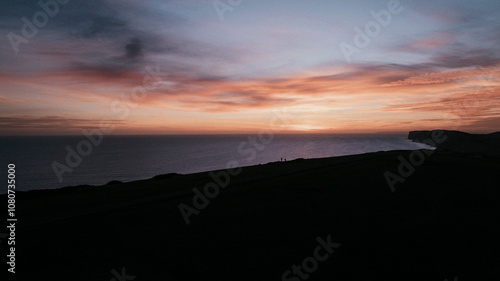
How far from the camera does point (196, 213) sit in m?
11.2

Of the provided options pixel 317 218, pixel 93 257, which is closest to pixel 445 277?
pixel 317 218

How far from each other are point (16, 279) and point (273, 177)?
1416cm

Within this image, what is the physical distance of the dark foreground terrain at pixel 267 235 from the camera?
6.95 meters

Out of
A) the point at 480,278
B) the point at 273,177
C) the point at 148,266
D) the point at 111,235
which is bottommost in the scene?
the point at 480,278

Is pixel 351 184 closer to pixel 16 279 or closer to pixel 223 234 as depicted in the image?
pixel 223 234

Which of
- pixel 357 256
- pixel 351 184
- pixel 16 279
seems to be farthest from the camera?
pixel 351 184

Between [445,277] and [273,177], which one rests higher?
[273,177]

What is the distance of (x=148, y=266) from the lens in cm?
696

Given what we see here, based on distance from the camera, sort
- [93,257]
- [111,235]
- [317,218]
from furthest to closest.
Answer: [317,218]
[111,235]
[93,257]

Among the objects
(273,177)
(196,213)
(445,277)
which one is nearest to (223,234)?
(196,213)

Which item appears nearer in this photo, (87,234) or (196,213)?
(87,234)

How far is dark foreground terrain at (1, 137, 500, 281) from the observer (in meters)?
6.95

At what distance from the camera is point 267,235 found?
9148mm

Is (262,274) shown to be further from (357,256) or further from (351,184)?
(351,184)
